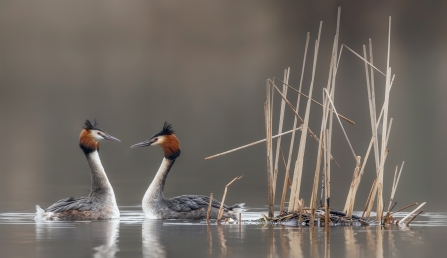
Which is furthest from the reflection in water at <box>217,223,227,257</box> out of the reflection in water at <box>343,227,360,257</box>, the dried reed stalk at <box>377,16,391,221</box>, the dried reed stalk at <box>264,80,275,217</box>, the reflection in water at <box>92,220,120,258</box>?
the dried reed stalk at <box>377,16,391,221</box>

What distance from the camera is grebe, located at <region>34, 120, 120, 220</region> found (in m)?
14.1

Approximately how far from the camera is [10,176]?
67.5 feet

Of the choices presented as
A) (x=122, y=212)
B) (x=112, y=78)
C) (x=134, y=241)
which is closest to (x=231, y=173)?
(x=122, y=212)

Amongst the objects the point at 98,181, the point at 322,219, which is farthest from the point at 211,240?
the point at 98,181

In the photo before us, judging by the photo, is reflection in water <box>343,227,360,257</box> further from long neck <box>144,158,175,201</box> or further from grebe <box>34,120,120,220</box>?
grebe <box>34,120,120,220</box>

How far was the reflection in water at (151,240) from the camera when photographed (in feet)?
34.1

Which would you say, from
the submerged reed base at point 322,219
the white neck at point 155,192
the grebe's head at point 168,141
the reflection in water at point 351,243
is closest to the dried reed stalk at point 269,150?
the submerged reed base at point 322,219

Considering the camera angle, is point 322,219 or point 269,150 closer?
point 322,219

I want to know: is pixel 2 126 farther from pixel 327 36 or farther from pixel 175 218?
pixel 327 36

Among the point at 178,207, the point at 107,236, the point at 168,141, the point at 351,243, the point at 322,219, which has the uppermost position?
the point at 168,141

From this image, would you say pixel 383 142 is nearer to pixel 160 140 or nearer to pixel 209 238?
pixel 209 238

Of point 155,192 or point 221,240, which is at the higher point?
point 155,192

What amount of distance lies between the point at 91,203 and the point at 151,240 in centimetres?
306

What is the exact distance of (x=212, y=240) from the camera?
1141 centimetres
